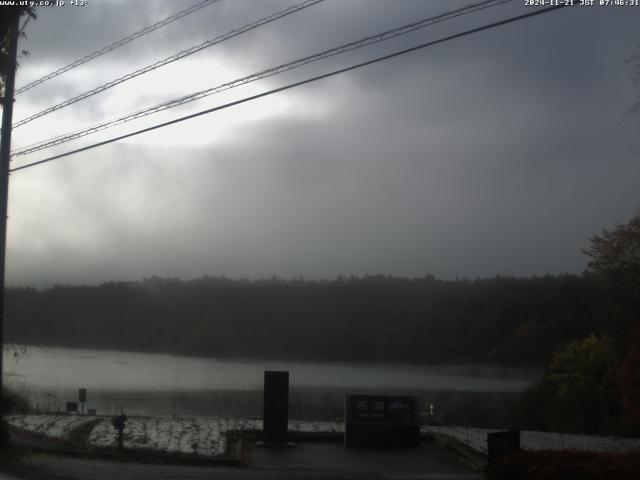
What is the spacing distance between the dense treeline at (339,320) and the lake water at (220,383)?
1981 millimetres

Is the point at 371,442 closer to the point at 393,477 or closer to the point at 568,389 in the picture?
the point at 393,477

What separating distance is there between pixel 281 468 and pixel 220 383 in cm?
3475

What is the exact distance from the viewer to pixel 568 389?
44250 mm

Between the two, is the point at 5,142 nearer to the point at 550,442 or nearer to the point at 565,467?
the point at 565,467

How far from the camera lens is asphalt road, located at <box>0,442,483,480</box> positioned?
13469 millimetres

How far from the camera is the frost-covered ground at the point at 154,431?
1639 cm

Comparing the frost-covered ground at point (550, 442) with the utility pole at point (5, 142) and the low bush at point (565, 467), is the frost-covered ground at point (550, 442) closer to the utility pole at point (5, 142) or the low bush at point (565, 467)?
the low bush at point (565, 467)

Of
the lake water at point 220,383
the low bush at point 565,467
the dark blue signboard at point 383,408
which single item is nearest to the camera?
the low bush at point 565,467

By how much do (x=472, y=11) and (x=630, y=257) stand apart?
35042 millimetres

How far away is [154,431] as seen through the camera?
61.3 feet

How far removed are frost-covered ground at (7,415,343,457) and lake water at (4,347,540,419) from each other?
10.3 metres

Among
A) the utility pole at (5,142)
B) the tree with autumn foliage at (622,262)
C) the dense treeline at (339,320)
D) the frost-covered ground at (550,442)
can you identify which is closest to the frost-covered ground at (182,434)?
the frost-covered ground at (550,442)

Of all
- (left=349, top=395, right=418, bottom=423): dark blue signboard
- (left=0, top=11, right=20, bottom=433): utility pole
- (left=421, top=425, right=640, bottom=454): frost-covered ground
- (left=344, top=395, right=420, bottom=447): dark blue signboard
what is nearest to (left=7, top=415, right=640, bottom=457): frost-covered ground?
(left=421, top=425, right=640, bottom=454): frost-covered ground

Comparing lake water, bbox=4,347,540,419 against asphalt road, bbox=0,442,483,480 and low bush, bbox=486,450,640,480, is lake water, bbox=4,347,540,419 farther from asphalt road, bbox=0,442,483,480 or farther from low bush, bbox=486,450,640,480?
low bush, bbox=486,450,640,480
